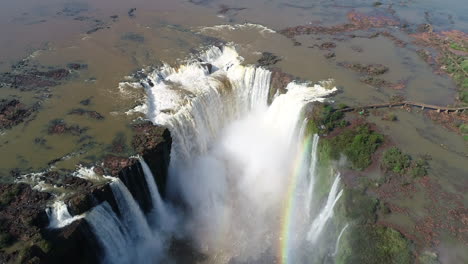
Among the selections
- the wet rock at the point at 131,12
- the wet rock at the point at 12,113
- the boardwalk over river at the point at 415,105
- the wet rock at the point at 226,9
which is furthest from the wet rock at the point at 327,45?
the wet rock at the point at 12,113

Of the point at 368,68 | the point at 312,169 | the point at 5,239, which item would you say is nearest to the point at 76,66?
the point at 5,239

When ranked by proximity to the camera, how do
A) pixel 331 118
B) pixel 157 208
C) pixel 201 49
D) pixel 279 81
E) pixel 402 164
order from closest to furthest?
pixel 402 164 < pixel 157 208 < pixel 331 118 < pixel 279 81 < pixel 201 49

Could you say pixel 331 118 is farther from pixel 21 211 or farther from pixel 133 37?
pixel 133 37

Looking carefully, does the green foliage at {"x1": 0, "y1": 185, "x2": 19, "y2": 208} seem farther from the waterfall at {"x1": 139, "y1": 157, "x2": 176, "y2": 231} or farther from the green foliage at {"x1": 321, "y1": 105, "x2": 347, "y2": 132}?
the green foliage at {"x1": 321, "y1": 105, "x2": 347, "y2": 132}

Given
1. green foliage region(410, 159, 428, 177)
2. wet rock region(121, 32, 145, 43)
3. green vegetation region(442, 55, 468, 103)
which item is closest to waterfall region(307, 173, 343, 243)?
green foliage region(410, 159, 428, 177)

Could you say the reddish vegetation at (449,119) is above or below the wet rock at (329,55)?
below

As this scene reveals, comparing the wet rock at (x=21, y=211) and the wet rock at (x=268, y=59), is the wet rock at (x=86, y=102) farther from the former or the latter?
the wet rock at (x=268, y=59)
